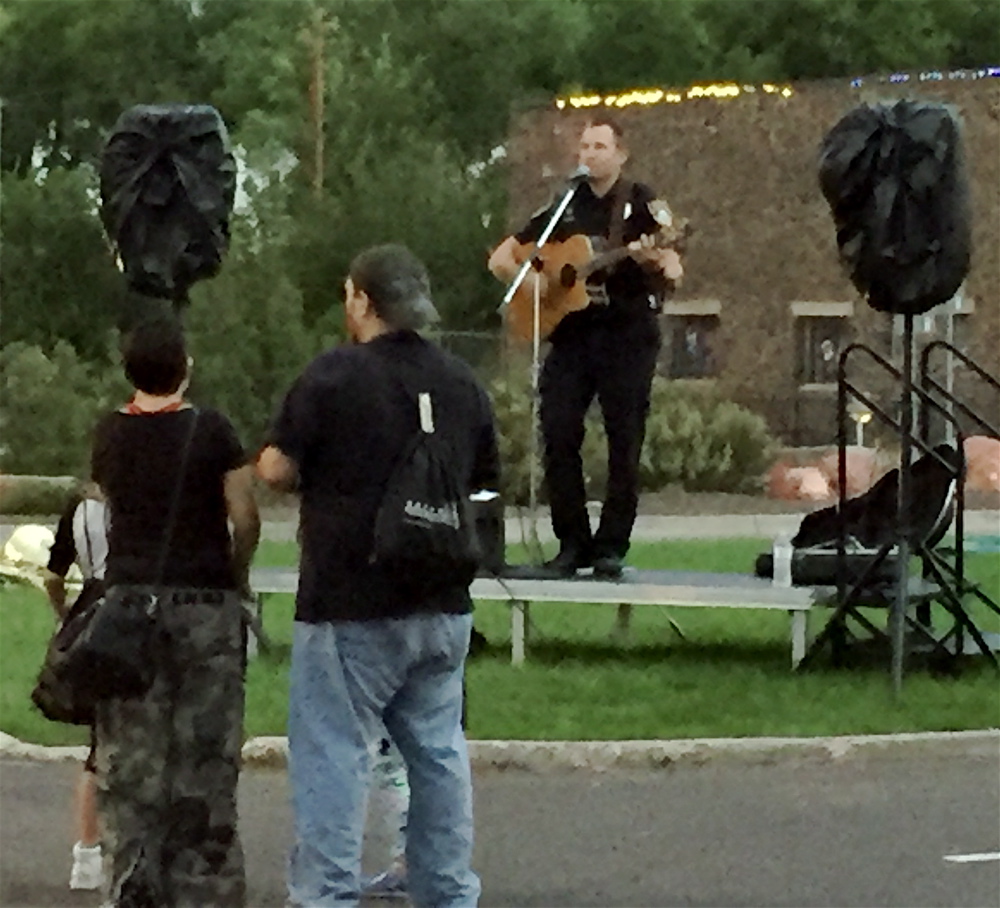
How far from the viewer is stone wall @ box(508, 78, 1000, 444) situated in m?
31.5

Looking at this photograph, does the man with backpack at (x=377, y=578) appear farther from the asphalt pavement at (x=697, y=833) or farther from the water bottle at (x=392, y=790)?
the asphalt pavement at (x=697, y=833)

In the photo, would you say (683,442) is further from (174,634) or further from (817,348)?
(174,634)

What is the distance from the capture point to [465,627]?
5.81 metres

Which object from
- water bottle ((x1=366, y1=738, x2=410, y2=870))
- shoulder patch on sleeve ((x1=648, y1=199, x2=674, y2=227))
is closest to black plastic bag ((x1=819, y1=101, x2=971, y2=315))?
shoulder patch on sleeve ((x1=648, y1=199, x2=674, y2=227))

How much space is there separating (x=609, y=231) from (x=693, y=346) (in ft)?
74.1

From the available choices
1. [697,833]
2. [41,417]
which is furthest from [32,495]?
[697,833]

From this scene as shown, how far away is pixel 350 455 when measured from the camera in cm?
562

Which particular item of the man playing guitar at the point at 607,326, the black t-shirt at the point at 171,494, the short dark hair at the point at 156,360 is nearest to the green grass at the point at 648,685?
the man playing guitar at the point at 607,326

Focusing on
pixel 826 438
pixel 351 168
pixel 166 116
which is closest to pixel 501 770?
pixel 166 116

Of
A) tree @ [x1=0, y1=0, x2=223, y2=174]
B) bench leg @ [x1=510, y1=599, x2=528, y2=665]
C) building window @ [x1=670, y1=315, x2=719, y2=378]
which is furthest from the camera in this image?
tree @ [x1=0, y1=0, x2=223, y2=174]

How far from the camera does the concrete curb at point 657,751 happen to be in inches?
357

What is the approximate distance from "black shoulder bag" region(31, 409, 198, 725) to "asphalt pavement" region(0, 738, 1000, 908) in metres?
1.18

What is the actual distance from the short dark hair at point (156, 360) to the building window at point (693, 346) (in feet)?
89.6

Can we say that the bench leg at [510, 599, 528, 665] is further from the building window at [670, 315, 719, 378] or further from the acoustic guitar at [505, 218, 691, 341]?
the building window at [670, 315, 719, 378]
